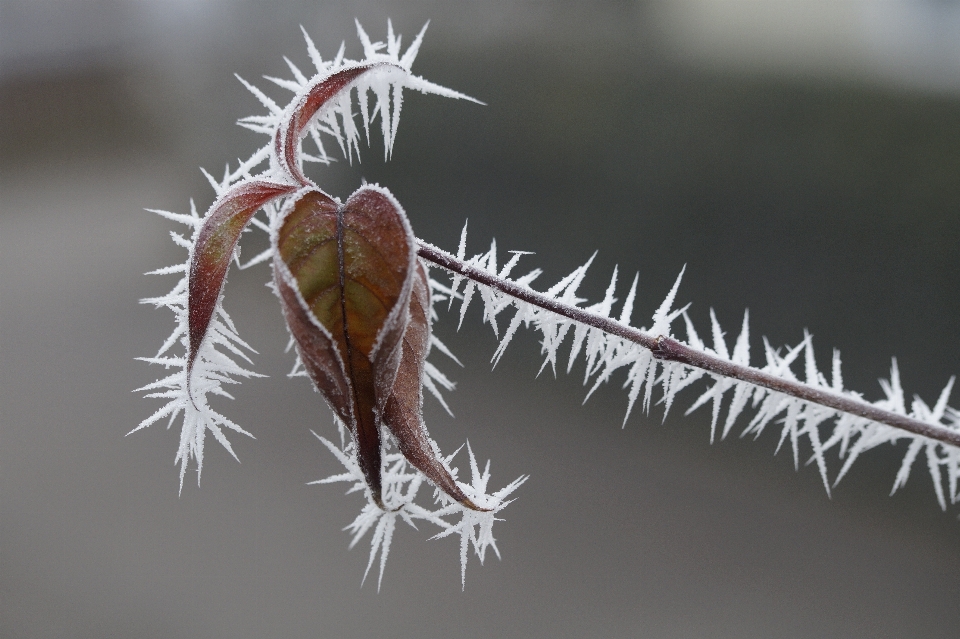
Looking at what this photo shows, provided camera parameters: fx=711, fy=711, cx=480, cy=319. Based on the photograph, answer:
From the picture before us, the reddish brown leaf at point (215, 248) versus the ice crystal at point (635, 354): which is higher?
the ice crystal at point (635, 354)

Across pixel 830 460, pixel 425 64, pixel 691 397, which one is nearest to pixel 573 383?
pixel 691 397

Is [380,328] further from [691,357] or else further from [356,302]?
[691,357]

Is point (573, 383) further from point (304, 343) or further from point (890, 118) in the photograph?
point (304, 343)

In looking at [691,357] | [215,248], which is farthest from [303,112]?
[691,357]

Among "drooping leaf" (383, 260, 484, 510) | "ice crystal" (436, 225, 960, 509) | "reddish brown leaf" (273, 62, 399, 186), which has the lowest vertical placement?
"drooping leaf" (383, 260, 484, 510)

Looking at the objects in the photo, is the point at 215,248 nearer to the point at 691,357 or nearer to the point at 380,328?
the point at 380,328
